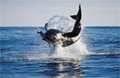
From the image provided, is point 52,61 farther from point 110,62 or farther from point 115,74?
point 115,74

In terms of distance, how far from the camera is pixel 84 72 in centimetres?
2155

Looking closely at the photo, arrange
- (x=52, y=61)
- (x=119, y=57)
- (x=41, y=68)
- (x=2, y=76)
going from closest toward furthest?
(x=2, y=76) → (x=41, y=68) → (x=52, y=61) → (x=119, y=57)

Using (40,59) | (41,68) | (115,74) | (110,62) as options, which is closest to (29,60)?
(40,59)

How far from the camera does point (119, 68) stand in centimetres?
2350

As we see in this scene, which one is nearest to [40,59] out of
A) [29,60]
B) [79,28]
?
[29,60]

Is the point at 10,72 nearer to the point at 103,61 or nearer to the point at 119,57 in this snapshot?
the point at 103,61

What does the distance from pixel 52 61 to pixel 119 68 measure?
4803 mm

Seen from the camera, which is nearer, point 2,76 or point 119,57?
point 2,76

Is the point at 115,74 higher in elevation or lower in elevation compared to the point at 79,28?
lower

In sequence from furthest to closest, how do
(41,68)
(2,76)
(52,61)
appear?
(52,61) → (41,68) → (2,76)

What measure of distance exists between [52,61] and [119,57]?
6168 mm

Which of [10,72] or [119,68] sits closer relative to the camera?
[10,72]

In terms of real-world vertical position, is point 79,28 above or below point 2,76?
above

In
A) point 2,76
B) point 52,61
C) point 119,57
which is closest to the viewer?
point 2,76
